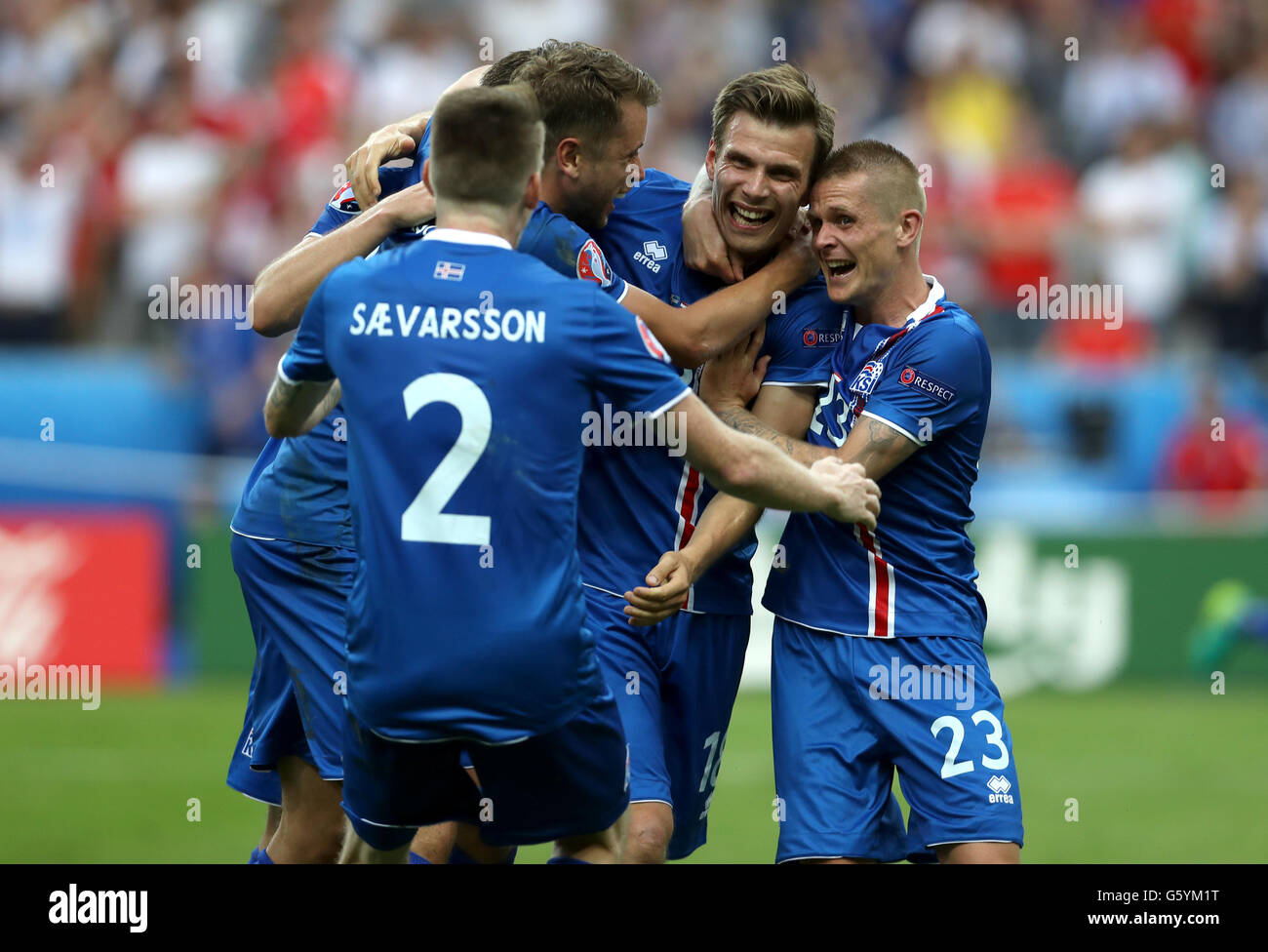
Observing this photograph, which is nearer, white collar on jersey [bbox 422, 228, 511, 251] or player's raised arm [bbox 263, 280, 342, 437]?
white collar on jersey [bbox 422, 228, 511, 251]

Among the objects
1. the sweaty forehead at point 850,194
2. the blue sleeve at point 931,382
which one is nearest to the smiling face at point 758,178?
the sweaty forehead at point 850,194

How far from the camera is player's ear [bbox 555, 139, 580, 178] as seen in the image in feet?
17.8

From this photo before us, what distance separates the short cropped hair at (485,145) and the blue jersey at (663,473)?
1.41 m

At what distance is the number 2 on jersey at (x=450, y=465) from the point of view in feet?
14.5

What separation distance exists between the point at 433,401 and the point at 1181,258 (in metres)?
12.3

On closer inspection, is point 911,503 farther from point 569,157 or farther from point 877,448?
point 569,157

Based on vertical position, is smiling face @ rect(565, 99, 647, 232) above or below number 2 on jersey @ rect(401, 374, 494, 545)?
above

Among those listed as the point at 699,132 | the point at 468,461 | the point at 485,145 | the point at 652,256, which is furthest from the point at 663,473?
the point at 699,132

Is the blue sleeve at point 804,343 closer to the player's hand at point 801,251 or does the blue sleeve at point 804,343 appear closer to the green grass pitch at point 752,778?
the player's hand at point 801,251
